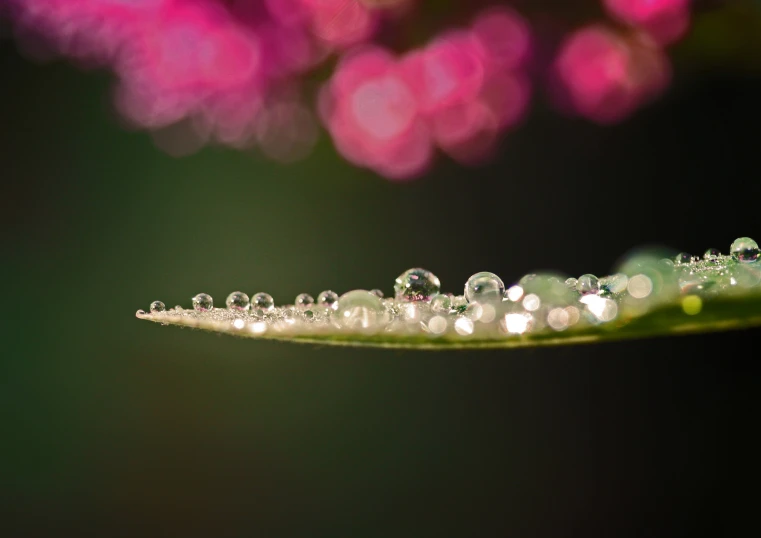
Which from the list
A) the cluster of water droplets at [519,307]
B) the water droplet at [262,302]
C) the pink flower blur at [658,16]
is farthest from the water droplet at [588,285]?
the pink flower blur at [658,16]

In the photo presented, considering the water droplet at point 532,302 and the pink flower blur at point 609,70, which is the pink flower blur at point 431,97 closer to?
the pink flower blur at point 609,70

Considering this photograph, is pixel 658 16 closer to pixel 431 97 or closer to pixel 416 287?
pixel 431 97

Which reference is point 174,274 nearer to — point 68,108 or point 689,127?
point 68,108

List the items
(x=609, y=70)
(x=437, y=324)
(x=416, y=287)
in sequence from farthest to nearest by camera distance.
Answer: (x=609, y=70) → (x=416, y=287) → (x=437, y=324)

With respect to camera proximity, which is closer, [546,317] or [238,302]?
[546,317]

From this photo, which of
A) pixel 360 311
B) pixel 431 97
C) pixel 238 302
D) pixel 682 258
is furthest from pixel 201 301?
pixel 431 97

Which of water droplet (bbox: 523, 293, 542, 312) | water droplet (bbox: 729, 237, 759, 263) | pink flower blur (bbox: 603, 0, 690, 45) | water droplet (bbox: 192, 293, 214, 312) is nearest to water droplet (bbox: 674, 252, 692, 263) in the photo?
water droplet (bbox: 729, 237, 759, 263)

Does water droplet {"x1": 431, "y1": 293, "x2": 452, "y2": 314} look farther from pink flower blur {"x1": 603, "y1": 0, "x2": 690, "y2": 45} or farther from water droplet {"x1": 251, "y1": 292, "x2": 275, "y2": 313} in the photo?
pink flower blur {"x1": 603, "y1": 0, "x2": 690, "y2": 45}
